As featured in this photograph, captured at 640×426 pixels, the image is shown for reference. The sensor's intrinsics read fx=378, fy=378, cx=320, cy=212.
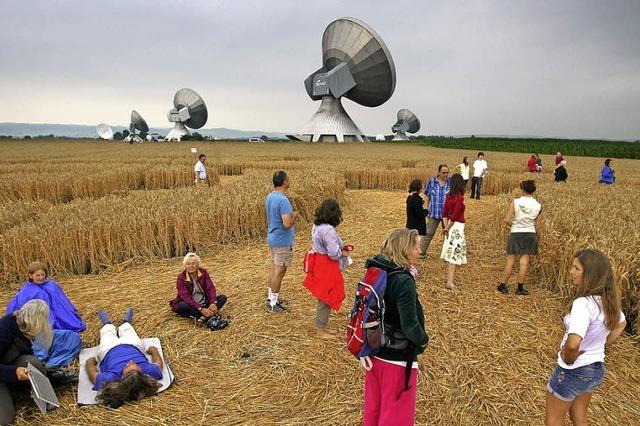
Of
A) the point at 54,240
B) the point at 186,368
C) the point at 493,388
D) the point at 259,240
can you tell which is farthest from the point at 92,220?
the point at 493,388

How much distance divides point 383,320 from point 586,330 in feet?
5.01

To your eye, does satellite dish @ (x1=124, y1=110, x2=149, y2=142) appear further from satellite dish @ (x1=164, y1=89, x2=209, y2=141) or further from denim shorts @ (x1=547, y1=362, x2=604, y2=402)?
denim shorts @ (x1=547, y1=362, x2=604, y2=402)

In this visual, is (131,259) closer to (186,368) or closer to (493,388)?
(186,368)

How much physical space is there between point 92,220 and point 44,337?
458 cm

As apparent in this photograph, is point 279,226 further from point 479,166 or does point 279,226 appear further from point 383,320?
point 479,166

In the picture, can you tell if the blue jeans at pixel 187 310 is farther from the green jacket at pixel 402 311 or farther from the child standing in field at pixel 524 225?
the child standing in field at pixel 524 225

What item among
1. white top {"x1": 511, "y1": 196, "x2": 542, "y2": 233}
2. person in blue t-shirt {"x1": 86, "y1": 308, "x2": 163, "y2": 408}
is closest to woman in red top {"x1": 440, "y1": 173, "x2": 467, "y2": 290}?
white top {"x1": 511, "y1": 196, "x2": 542, "y2": 233}

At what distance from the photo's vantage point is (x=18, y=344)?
12.6 ft

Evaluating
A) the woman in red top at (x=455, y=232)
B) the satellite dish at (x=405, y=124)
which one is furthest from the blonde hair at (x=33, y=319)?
the satellite dish at (x=405, y=124)

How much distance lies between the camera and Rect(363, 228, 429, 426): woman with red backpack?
2740 millimetres

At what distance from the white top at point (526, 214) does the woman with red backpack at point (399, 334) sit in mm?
4342

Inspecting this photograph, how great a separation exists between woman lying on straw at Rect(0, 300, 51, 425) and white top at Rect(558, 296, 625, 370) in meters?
4.76

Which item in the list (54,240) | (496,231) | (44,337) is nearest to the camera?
(44,337)

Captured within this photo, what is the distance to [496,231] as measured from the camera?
10.7 m
